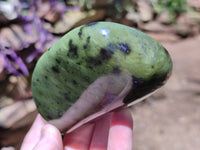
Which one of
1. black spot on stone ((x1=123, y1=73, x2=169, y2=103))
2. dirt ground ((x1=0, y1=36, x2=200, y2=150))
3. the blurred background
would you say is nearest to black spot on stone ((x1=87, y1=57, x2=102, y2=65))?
black spot on stone ((x1=123, y1=73, x2=169, y2=103))

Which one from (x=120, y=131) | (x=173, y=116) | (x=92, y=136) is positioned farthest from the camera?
(x=173, y=116)

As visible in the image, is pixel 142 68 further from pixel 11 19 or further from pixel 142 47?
pixel 11 19

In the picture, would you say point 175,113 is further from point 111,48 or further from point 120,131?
point 111,48

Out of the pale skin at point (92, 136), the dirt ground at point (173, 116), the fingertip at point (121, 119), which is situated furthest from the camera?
the dirt ground at point (173, 116)

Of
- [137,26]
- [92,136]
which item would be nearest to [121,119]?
[92,136]

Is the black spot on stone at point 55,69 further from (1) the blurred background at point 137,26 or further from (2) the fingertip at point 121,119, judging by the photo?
(1) the blurred background at point 137,26

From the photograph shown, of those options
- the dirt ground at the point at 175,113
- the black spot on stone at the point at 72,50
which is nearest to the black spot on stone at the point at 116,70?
the black spot on stone at the point at 72,50
